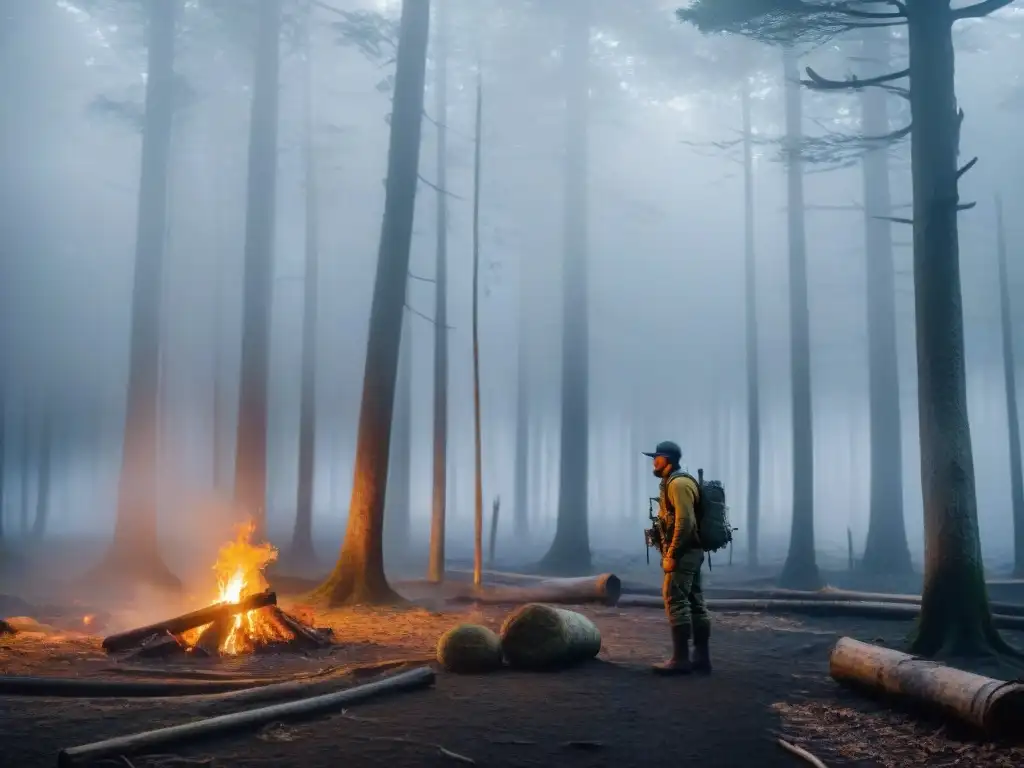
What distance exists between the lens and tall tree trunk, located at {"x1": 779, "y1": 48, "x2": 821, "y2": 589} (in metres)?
19.6

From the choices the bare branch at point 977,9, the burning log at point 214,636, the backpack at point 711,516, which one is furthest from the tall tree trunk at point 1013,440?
the burning log at point 214,636

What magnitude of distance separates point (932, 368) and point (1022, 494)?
1541cm

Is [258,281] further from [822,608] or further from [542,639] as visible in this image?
[822,608]

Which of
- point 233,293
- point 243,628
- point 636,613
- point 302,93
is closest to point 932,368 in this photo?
point 636,613

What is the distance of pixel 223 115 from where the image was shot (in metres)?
28.8

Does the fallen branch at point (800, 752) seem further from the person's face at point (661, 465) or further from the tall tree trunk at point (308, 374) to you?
the tall tree trunk at point (308, 374)

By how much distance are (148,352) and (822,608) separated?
1590cm

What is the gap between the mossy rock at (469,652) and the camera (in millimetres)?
7996

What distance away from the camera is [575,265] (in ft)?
77.2

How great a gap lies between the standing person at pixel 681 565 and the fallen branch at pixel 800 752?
79.5 inches

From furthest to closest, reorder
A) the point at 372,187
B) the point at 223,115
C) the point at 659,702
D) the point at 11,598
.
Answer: the point at 372,187 → the point at 223,115 → the point at 11,598 → the point at 659,702

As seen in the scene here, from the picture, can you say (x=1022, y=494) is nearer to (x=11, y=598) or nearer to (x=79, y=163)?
(x=11, y=598)

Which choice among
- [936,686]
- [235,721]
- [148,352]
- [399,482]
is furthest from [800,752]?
[399,482]

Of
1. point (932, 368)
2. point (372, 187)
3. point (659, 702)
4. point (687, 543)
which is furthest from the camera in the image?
point (372, 187)
